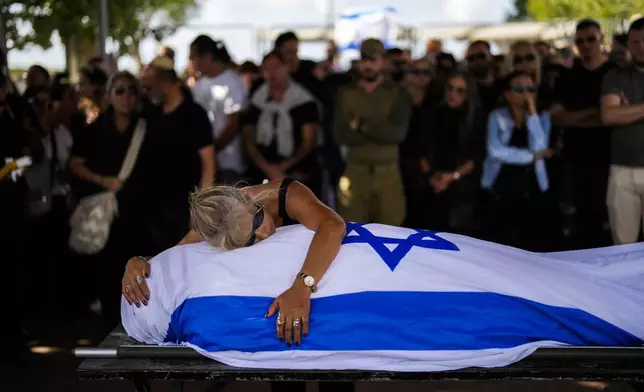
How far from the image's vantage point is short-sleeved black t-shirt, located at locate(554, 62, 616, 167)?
22.5 feet

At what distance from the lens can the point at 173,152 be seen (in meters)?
5.67

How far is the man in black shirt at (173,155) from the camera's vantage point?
567cm

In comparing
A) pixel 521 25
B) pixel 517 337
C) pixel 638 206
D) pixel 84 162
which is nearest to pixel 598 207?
pixel 638 206

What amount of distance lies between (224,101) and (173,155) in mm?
1525

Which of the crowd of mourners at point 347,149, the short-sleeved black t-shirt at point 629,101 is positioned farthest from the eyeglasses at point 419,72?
the short-sleeved black t-shirt at point 629,101

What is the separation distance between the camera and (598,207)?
23.7 ft

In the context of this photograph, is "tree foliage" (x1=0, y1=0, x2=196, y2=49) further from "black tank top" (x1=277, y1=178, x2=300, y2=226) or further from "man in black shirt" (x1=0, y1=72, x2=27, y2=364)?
"black tank top" (x1=277, y1=178, x2=300, y2=226)

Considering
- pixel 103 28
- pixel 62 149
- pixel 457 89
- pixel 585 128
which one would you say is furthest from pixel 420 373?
pixel 103 28

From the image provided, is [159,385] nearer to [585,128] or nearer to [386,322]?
[386,322]

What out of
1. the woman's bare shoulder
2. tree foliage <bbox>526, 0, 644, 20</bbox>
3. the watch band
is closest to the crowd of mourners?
tree foliage <bbox>526, 0, 644, 20</bbox>

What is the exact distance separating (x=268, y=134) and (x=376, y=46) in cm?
105

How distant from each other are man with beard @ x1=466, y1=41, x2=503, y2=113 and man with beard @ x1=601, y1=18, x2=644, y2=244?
63.2 inches

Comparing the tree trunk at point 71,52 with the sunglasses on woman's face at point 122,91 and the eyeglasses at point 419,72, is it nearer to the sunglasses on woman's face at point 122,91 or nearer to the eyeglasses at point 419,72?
the eyeglasses at point 419,72

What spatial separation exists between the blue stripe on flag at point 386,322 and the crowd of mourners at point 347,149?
99.5 inches
